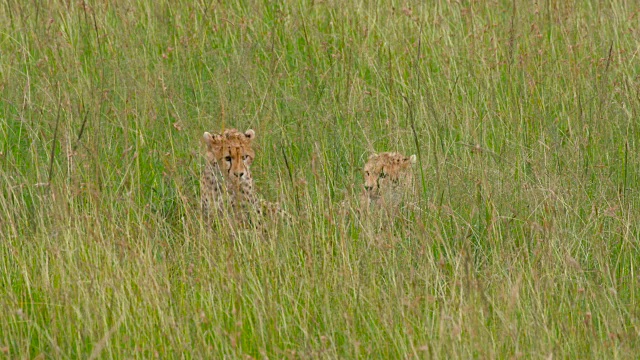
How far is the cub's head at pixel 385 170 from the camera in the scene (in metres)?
5.30

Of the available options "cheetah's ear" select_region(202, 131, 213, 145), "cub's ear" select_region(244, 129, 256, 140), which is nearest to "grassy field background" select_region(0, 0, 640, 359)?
"cheetah's ear" select_region(202, 131, 213, 145)

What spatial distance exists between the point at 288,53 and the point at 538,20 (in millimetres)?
1395

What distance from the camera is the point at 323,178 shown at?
470 centimetres

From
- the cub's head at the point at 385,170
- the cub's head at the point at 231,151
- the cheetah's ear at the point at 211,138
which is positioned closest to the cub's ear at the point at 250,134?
the cub's head at the point at 231,151

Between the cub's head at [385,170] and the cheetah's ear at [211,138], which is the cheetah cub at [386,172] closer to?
the cub's head at [385,170]

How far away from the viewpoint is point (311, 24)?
647cm

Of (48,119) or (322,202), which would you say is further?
(48,119)

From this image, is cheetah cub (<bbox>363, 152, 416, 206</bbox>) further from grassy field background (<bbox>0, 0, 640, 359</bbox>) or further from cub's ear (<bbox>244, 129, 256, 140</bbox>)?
cub's ear (<bbox>244, 129, 256, 140</bbox>)

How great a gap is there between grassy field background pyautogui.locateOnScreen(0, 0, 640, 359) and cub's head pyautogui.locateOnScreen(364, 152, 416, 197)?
0.08 m

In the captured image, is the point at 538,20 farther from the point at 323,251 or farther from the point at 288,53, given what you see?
the point at 323,251

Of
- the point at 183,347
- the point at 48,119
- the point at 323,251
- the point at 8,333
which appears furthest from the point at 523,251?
the point at 48,119

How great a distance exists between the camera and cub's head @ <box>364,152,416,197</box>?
17.4ft

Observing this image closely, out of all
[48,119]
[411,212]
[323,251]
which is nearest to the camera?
[323,251]

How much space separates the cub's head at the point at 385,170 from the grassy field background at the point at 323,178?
8cm
